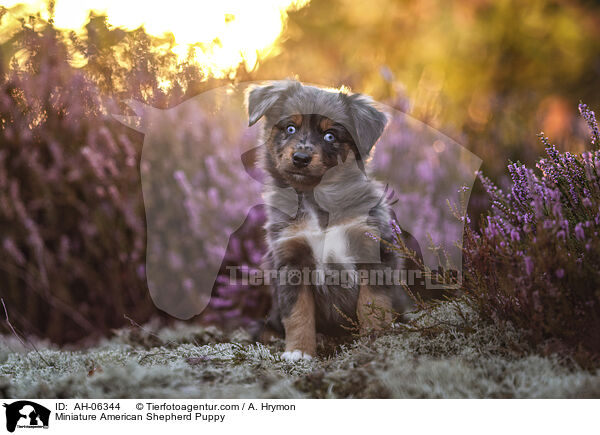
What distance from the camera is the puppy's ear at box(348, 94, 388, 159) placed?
9.68 feet

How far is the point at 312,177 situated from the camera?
9.37 feet

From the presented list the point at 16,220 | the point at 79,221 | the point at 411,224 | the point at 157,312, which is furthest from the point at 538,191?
the point at 16,220

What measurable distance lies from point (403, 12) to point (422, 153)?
1.00m

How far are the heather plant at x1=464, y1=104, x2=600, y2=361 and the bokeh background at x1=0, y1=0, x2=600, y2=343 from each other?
0.81 metres

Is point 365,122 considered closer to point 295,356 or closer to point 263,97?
point 263,97

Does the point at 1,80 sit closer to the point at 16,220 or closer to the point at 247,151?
the point at 16,220

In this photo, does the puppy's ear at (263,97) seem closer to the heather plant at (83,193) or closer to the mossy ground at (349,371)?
the heather plant at (83,193)

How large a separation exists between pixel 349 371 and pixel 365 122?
1469 millimetres

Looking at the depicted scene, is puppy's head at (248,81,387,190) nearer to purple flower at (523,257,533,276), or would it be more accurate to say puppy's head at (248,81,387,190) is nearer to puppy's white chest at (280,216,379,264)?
puppy's white chest at (280,216,379,264)

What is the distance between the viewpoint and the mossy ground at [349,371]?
2.03 meters

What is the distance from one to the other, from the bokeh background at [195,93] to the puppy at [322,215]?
50cm

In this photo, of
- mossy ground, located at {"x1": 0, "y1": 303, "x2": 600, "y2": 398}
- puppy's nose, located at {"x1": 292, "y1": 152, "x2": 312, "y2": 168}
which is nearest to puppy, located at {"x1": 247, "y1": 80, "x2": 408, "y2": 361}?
puppy's nose, located at {"x1": 292, "y1": 152, "x2": 312, "y2": 168}
